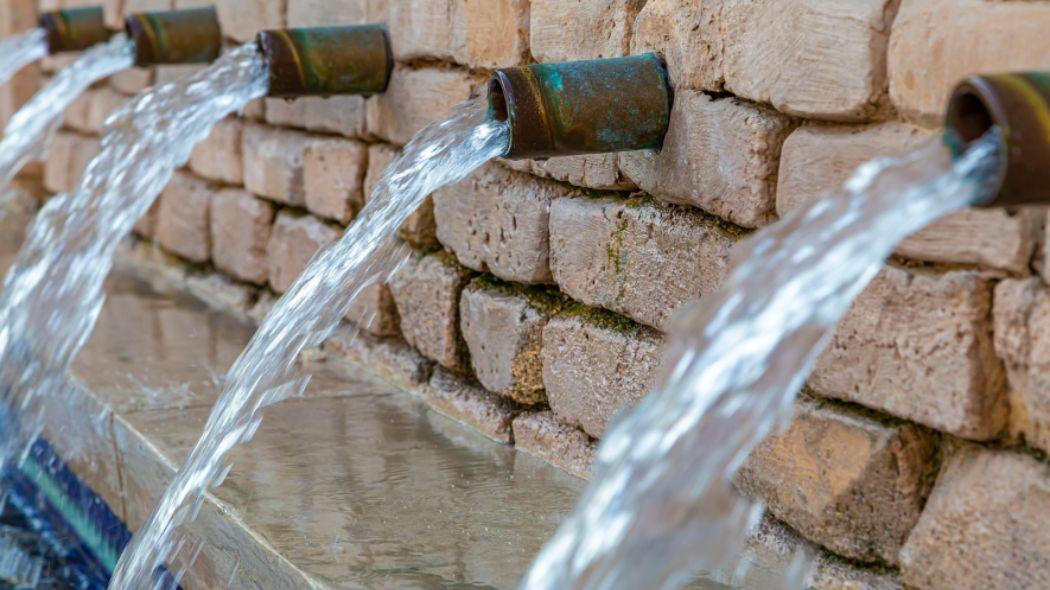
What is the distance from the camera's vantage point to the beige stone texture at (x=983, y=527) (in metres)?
2.08

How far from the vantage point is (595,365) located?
10.1 feet

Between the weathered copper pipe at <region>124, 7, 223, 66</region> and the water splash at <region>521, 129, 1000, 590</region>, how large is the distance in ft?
10.3

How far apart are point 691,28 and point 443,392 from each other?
4.30ft

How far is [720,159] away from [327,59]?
154 cm

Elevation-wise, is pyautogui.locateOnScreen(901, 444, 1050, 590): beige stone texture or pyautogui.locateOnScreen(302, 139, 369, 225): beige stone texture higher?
pyautogui.locateOnScreen(901, 444, 1050, 590): beige stone texture

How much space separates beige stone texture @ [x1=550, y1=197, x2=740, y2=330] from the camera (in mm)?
2756

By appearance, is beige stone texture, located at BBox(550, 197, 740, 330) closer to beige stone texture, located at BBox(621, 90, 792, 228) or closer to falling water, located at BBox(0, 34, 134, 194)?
beige stone texture, located at BBox(621, 90, 792, 228)

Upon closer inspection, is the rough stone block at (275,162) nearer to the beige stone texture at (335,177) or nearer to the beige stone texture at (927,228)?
the beige stone texture at (335,177)

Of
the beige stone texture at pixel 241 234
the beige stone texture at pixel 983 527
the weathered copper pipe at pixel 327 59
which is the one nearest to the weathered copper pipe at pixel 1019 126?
the beige stone texture at pixel 983 527

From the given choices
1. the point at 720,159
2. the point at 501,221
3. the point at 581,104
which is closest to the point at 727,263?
the point at 720,159

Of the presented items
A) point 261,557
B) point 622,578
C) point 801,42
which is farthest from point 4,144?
point 622,578

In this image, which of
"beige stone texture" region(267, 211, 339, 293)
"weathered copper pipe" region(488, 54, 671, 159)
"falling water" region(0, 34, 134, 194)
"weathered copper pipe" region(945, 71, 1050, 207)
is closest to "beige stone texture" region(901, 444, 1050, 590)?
"weathered copper pipe" region(945, 71, 1050, 207)

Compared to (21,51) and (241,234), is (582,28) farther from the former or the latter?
(21,51)

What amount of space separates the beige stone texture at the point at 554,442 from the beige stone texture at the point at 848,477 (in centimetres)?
57
